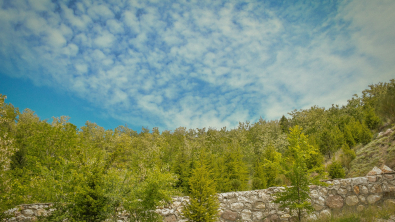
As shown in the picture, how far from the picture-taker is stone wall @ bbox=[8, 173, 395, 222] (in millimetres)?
8703

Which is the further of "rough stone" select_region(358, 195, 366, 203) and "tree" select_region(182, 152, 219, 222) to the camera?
"rough stone" select_region(358, 195, 366, 203)

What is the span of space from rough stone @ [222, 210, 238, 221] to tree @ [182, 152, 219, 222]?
60 cm

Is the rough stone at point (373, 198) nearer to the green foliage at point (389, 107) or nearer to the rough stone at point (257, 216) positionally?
the rough stone at point (257, 216)

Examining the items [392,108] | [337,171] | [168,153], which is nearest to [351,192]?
[337,171]

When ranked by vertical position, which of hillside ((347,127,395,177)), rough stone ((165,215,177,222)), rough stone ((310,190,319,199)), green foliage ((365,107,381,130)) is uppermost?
green foliage ((365,107,381,130))

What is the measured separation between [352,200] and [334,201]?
2.51 ft

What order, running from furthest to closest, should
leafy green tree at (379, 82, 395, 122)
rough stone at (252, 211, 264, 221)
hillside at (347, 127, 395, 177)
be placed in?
1. leafy green tree at (379, 82, 395, 122)
2. hillside at (347, 127, 395, 177)
3. rough stone at (252, 211, 264, 221)

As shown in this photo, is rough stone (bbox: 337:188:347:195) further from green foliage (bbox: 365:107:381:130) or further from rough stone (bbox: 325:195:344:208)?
green foliage (bbox: 365:107:381:130)

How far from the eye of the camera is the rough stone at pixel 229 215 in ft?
31.2

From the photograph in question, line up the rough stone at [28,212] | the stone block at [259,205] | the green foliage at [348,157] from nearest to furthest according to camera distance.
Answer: the rough stone at [28,212], the stone block at [259,205], the green foliage at [348,157]

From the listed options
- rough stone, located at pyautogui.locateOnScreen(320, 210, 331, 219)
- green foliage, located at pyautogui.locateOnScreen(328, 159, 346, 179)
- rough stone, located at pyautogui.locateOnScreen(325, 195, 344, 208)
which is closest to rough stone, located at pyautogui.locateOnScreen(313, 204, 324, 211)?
rough stone, located at pyautogui.locateOnScreen(320, 210, 331, 219)

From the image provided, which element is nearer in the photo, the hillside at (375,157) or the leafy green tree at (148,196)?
the leafy green tree at (148,196)

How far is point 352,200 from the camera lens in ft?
29.7

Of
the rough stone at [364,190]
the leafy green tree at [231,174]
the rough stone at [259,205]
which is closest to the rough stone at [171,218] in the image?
the rough stone at [259,205]
